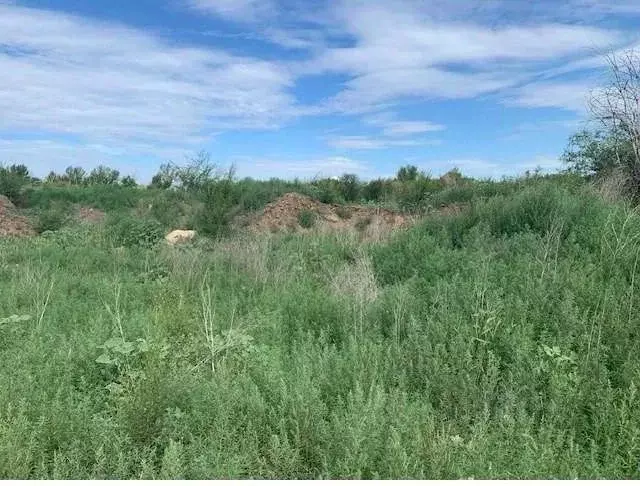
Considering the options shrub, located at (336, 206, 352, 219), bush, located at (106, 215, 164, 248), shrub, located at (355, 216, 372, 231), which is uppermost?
shrub, located at (336, 206, 352, 219)

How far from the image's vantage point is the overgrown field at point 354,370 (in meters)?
3.53

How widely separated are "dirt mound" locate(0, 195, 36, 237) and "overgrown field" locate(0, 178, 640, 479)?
10986 millimetres

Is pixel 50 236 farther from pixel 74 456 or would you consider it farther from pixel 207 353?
pixel 74 456

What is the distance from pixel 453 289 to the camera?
6168 millimetres

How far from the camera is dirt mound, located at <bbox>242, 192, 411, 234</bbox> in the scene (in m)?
19.6

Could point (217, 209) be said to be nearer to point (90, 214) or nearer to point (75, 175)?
point (90, 214)

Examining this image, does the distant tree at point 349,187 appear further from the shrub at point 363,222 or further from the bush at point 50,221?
the bush at point 50,221

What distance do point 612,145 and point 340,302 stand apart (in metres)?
Result: 9.72

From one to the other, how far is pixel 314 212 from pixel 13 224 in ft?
32.3

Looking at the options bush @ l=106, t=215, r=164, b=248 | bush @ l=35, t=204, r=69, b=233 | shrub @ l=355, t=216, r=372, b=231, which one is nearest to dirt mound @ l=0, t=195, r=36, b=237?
bush @ l=35, t=204, r=69, b=233

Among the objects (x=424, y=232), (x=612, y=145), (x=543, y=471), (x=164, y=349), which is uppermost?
(x=612, y=145)

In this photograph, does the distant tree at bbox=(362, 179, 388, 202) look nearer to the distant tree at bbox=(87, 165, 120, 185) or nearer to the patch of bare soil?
the patch of bare soil

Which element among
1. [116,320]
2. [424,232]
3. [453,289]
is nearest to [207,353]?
[116,320]

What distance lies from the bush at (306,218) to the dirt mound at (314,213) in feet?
0.29
